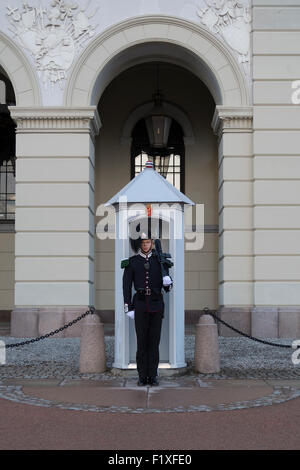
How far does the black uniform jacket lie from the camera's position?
9539 mm

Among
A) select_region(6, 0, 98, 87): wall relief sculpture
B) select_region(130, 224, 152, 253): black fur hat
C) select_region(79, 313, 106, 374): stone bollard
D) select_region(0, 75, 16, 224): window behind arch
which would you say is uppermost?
select_region(6, 0, 98, 87): wall relief sculpture

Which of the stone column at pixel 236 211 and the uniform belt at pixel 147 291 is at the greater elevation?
the stone column at pixel 236 211

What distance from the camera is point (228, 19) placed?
49.7 ft

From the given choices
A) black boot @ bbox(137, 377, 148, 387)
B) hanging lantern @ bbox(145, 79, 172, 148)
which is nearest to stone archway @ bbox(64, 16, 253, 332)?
hanging lantern @ bbox(145, 79, 172, 148)

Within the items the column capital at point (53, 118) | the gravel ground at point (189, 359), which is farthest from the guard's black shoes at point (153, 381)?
the column capital at point (53, 118)

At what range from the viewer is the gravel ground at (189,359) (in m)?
10.4

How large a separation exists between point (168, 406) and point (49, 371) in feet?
10.6

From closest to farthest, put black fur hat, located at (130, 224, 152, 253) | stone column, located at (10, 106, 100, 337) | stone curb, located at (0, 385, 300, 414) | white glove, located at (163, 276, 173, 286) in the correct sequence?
stone curb, located at (0, 385, 300, 414) < white glove, located at (163, 276, 173, 286) < black fur hat, located at (130, 224, 152, 253) < stone column, located at (10, 106, 100, 337)

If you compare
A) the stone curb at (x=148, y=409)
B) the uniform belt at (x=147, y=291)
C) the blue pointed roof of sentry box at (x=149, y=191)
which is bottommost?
the stone curb at (x=148, y=409)

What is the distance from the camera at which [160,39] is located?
49.9ft

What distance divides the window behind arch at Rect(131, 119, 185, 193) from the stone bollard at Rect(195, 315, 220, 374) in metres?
8.95

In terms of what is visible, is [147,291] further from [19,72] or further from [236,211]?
[19,72]

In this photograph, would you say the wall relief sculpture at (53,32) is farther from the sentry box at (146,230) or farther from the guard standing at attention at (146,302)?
the guard standing at attention at (146,302)

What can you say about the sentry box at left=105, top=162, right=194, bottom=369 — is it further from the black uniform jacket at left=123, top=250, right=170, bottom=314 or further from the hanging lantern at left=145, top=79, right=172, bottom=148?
the hanging lantern at left=145, top=79, right=172, bottom=148
